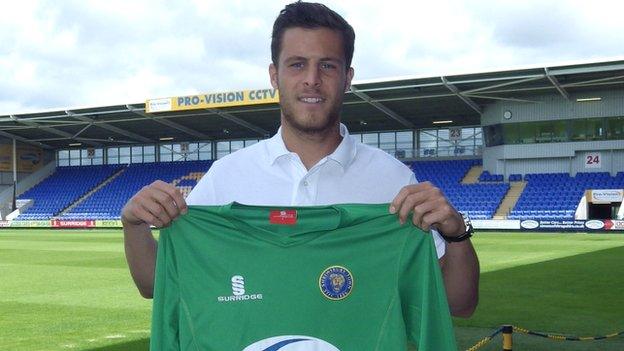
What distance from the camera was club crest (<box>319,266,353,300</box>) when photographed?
10.6ft

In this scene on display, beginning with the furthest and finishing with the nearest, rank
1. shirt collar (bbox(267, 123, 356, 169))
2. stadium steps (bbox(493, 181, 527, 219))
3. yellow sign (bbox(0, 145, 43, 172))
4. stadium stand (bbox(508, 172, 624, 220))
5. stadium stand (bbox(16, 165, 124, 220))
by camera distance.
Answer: yellow sign (bbox(0, 145, 43, 172)), stadium stand (bbox(16, 165, 124, 220)), stadium steps (bbox(493, 181, 527, 219)), stadium stand (bbox(508, 172, 624, 220)), shirt collar (bbox(267, 123, 356, 169))

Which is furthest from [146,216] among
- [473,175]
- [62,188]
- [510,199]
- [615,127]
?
[62,188]

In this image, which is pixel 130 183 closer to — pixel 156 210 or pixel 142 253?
pixel 142 253

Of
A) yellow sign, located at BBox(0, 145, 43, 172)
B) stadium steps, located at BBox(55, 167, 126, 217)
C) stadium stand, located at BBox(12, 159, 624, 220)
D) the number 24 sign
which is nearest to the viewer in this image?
stadium stand, located at BBox(12, 159, 624, 220)

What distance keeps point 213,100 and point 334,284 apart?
3676cm

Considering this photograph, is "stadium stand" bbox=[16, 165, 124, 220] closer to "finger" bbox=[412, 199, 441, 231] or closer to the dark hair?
the dark hair

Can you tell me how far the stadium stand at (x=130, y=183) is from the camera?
4922cm

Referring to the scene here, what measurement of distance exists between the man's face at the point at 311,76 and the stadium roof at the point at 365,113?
103 feet

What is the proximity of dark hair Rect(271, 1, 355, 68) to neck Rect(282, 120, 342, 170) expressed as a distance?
345mm

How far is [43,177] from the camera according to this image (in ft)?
192

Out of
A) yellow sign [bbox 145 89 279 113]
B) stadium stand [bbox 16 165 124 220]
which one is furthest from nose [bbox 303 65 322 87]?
stadium stand [bbox 16 165 124 220]

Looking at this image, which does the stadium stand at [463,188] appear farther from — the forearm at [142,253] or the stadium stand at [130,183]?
the forearm at [142,253]

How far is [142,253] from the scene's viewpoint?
10.9 feet

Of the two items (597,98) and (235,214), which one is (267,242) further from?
(597,98)
